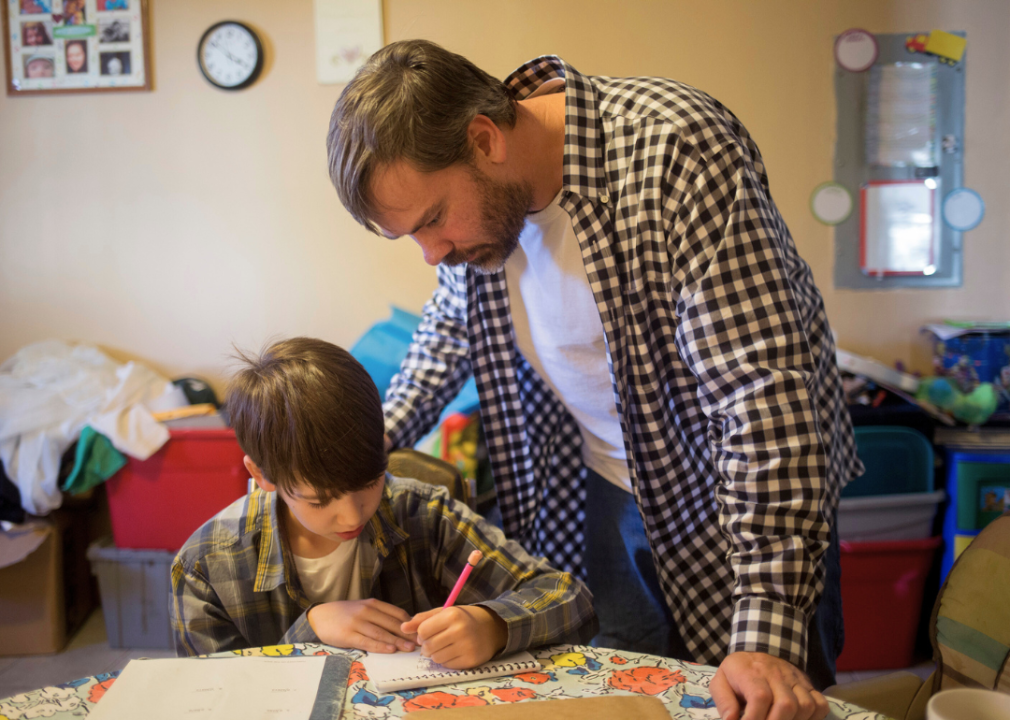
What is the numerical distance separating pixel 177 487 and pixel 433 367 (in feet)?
4.37

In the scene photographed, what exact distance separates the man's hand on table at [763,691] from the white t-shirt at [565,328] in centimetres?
43

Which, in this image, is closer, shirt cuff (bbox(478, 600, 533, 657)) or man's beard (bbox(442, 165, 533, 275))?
shirt cuff (bbox(478, 600, 533, 657))

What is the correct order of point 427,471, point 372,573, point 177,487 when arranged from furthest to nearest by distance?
1. point 177,487
2. point 427,471
3. point 372,573

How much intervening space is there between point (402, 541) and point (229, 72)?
2.07m

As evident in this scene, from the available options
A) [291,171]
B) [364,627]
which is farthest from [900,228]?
[364,627]

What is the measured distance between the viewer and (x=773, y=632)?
809mm

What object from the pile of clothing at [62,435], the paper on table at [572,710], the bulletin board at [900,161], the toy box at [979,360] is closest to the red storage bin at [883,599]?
the toy box at [979,360]

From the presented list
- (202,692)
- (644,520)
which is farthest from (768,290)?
(202,692)

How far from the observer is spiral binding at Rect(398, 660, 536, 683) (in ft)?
2.72

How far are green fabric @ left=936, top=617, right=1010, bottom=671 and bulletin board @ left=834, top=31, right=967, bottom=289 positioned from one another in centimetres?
175

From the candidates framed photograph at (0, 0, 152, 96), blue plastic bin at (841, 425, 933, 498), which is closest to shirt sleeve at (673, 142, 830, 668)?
blue plastic bin at (841, 425, 933, 498)

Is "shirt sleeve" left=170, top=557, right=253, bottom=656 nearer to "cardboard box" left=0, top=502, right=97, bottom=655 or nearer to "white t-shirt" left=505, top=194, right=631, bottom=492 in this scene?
"white t-shirt" left=505, top=194, right=631, bottom=492

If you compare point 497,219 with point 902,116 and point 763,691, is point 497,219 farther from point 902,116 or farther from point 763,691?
point 902,116

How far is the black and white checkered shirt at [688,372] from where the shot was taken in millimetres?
850
